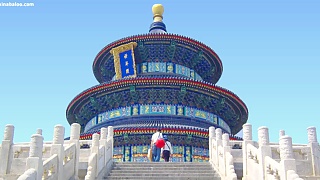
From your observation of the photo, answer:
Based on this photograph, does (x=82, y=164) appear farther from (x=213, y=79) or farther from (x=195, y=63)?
(x=213, y=79)

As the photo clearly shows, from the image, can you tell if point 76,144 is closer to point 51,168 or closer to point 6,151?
point 6,151

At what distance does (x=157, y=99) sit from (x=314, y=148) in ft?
40.0

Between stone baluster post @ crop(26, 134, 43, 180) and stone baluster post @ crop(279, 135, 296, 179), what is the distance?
534 centimetres

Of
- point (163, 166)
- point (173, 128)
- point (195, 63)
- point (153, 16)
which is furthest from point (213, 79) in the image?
point (163, 166)

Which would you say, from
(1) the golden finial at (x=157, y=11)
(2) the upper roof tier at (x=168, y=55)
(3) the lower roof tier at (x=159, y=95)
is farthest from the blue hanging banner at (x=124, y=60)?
(1) the golden finial at (x=157, y=11)

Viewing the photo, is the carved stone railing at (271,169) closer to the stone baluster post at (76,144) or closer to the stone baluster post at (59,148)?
the stone baluster post at (59,148)

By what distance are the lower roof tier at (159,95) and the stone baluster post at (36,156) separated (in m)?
13.3

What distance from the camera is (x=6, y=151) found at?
43.9 feet

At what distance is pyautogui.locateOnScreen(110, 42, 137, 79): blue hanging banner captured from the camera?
27.1 m

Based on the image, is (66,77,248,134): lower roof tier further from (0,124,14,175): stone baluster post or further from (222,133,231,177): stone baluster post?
(0,124,14,175): stone baluster post

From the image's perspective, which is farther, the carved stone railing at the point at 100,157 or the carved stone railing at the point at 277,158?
the carved stone railing at the point at 100,157

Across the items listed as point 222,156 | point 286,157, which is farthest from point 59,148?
point 286,157

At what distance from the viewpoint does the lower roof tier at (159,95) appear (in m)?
24.0

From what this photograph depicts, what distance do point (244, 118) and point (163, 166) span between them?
45.3 ft
